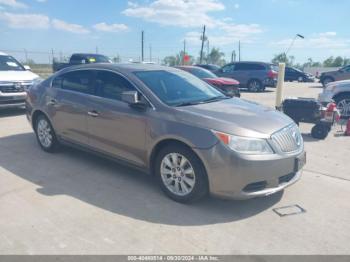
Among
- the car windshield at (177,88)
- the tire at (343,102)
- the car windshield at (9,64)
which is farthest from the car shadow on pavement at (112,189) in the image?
the tire at (343,102)

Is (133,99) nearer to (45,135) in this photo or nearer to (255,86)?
(45,135)

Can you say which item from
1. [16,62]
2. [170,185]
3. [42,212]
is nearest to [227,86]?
[16,62]

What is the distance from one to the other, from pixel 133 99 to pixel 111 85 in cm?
75

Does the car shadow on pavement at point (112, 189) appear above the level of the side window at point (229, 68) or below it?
below

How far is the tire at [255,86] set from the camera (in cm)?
1908

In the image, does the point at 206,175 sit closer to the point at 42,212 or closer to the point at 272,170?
the point at 272,170

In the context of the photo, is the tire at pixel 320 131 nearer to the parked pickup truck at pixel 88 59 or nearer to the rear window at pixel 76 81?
the rear window at pixel 76 81

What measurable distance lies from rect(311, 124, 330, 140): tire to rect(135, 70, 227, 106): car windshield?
3.29 meters

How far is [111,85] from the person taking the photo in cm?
463

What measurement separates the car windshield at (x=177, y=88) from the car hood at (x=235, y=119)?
0.82ft

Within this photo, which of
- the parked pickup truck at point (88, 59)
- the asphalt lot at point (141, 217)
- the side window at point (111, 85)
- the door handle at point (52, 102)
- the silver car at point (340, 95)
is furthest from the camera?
the parked pickup truck at point (88, 59)

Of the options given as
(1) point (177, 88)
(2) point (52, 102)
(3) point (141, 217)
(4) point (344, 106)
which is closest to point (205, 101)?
(1) point (177, 88)

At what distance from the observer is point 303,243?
10.3 feet

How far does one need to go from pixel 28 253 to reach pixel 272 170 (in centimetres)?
254
